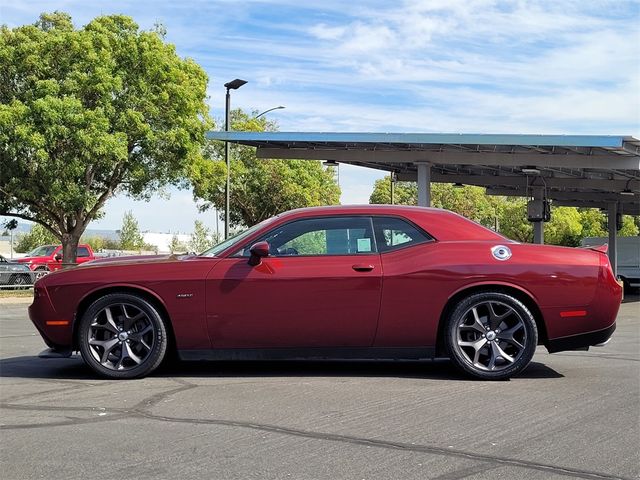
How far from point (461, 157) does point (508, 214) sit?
5444 cm

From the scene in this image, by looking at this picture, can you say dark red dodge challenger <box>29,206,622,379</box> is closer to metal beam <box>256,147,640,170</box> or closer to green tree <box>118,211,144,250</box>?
metal beam <box>256,147,640,170</box>

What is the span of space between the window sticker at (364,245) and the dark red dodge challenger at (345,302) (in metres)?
0.01

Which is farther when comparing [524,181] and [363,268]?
[524,181]

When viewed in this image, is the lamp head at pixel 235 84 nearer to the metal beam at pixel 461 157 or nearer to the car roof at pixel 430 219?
the metal beam at pixel 461 157

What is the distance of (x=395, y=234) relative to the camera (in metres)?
7.36

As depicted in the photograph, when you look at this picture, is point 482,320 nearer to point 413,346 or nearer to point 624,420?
point 413,346

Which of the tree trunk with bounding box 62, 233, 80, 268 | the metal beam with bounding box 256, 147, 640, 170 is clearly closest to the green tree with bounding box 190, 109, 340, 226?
the tree trunk with bounding box 62, 233, 80, 268

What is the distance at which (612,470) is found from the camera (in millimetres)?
→ 4535

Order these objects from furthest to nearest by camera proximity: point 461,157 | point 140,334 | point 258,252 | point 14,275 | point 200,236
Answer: point 200,236
point 14,275
point 461,157
point 140,334
point 258,252

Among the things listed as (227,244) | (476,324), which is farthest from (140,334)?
(476,324)

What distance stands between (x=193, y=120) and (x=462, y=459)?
86.2ft

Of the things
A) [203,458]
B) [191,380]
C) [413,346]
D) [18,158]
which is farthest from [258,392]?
[18,158]

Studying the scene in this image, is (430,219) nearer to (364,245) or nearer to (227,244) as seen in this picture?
(364,245)

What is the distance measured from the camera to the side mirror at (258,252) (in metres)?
7.08
